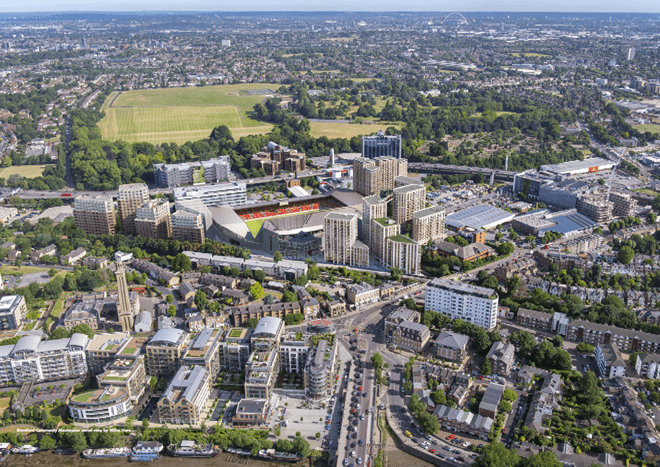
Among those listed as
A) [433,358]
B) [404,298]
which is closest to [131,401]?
[433,358]

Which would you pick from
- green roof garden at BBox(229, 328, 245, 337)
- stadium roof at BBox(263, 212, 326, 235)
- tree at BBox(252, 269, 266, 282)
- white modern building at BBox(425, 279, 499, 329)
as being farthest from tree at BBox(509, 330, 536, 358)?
stadium roof at BBox(263, 212, 326, 235)

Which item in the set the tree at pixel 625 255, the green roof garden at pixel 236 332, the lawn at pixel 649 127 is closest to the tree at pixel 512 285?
the tree at pixel 625 255

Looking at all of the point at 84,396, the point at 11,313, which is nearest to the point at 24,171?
the point at 11,313

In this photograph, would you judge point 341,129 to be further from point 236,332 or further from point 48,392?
point 48,392

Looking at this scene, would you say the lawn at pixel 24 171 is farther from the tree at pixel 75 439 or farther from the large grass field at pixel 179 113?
the tree at pixel 75 439

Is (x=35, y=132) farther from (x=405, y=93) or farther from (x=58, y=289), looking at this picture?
(x=405, y=93)

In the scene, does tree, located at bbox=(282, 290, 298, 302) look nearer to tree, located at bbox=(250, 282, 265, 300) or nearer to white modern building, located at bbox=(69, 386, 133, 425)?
tree, located at bbox=(250, 282, 265, 300)
